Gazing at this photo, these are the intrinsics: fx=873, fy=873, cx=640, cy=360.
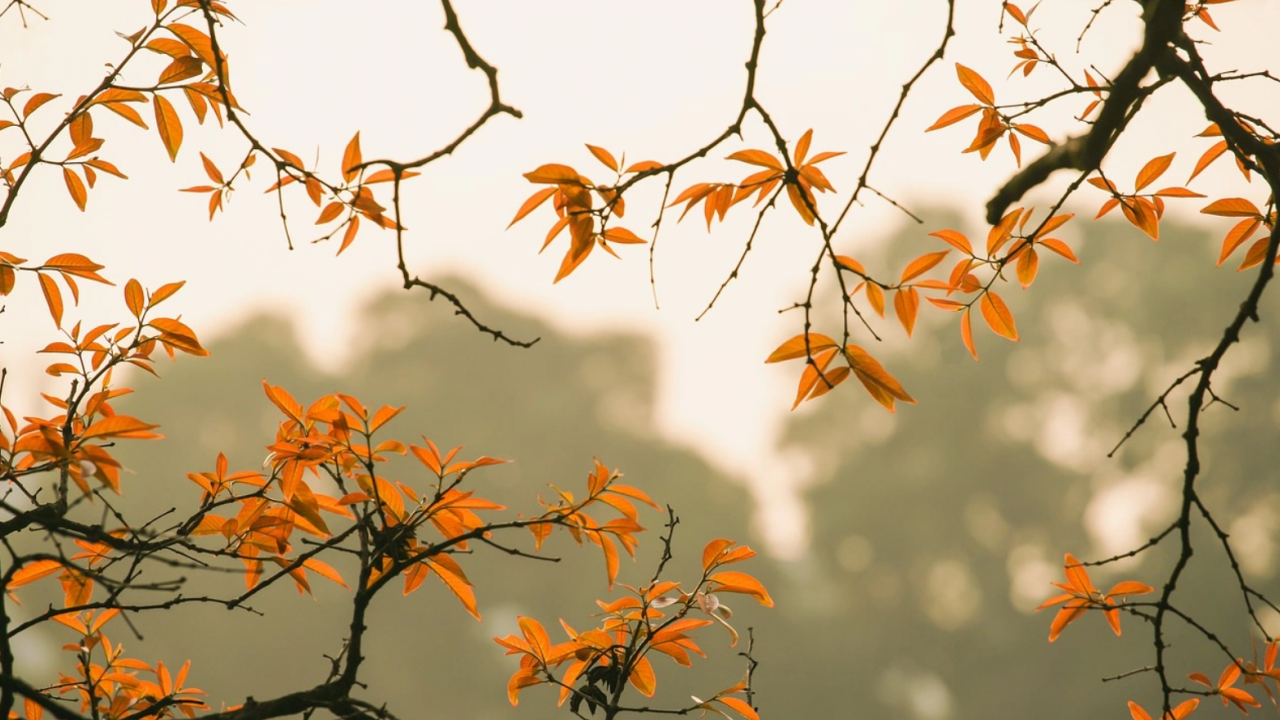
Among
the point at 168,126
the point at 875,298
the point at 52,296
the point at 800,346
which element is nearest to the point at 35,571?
the point at 52,296

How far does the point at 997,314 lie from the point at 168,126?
117 cm

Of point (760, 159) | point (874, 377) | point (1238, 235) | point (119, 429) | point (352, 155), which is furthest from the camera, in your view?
point (1238, 235)

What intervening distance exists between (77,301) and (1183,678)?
1098 cm

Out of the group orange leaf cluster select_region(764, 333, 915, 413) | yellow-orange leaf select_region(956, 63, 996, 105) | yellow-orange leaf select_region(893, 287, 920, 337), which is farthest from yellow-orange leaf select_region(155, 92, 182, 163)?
yellow-orange leaf select_region(956, 63, 996, 105)

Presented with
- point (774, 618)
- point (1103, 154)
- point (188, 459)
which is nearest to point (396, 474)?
point (188, 459)

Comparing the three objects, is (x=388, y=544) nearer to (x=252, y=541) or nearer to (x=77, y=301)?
(x=252, y=541)

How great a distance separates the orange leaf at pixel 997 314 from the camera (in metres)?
1.19

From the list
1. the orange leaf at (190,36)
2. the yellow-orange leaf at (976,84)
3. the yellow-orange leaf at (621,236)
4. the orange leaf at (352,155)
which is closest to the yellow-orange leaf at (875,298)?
the yellow-orange leaf at (621,236)

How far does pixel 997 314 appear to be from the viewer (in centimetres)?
120

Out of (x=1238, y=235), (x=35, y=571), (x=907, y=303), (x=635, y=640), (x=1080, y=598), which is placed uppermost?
(x=1238, y=235)

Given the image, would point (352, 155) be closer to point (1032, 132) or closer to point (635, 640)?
point (635, 640)

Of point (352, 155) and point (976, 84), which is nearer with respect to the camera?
point (352, 155)

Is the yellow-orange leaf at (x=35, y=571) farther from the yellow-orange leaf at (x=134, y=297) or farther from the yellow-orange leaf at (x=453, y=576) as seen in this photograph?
the yellow-orange leaf at (x=453, y=576)

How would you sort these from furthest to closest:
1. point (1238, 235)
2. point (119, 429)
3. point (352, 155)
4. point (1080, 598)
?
point (1080, 598) < point (1238, 235) < point (352, 155) < point (119, 429)
